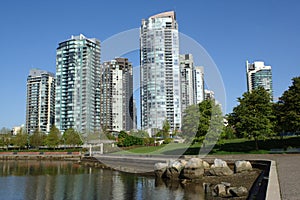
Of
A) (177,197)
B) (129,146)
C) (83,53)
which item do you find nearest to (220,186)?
(177,197)

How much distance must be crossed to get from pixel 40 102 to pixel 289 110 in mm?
141133

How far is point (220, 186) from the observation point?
20.2 meters

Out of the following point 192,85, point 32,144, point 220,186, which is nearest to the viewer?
point 220,186

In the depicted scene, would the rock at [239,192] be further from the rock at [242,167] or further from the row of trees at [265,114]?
the row of trees at [265,114]

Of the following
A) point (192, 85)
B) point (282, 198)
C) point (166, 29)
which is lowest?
point (282, 198)

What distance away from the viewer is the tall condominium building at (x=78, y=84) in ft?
409

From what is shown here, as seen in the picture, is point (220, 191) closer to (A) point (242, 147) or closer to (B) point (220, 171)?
(B) point (220, 171)

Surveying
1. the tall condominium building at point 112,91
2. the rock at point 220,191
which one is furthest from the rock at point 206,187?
the tall condominium building at point 112,91

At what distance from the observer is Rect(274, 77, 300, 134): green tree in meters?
35.4

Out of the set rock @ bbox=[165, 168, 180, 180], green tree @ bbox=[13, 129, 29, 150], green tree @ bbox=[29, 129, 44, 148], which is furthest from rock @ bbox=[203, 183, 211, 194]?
green tree @ bbox=[13, 129, 29, 150]

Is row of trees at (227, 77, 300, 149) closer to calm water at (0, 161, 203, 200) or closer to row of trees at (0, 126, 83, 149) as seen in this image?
calm water at (0, 161, 203, 200)

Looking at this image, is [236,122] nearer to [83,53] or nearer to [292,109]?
[292,109]

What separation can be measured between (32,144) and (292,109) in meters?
75.1

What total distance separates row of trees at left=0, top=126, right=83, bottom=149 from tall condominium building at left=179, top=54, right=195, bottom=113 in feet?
204
